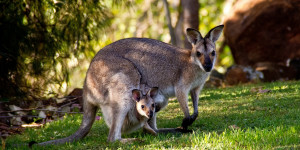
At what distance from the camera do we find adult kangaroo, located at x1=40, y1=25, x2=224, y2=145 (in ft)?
18.5

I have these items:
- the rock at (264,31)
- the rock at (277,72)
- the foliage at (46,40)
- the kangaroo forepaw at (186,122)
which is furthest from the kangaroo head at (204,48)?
the rock at (264,31)

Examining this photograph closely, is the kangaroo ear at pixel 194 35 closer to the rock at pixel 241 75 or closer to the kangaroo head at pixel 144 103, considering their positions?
the kangaroo head at pixel 144 103

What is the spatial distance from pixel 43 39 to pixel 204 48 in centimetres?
416

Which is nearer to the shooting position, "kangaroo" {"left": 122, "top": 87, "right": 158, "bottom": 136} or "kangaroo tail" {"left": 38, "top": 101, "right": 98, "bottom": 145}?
"kangaroo" {"left": 122, "top": 87, "right": 158, "bottom": 136}

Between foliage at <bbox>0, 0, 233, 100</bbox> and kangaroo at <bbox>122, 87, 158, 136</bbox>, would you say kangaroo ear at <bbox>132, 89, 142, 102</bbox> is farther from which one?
foliage at <bbox>0, 0, 233, 100</bbox>

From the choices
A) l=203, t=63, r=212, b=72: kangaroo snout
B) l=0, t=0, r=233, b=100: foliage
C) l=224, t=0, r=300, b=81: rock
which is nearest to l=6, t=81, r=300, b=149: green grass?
l=203, t=63, r=212, b=72: kangaroo snout

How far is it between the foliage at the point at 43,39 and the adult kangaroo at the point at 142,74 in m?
2.93

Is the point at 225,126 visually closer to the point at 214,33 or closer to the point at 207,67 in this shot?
the point at 207,67

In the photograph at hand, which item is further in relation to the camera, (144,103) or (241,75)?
(241,75)

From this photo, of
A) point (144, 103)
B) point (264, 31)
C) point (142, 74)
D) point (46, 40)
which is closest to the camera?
point (144, 103)

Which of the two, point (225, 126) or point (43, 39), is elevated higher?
point (43, 39)

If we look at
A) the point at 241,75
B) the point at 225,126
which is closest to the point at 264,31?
the point at 241,75

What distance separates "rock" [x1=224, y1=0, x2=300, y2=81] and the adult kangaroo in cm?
582

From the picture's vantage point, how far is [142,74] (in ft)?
20.0
